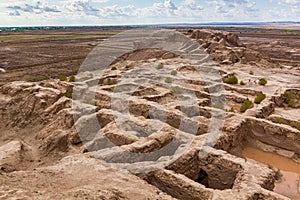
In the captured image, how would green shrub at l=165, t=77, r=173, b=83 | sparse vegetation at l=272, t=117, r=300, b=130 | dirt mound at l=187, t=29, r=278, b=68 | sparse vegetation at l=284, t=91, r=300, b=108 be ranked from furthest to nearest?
dirt mound at l=187, t=29, r=278, b=68, green shrub at l=165, t=77, r=173, b=83, sparse vegetation at l=284, t=91, r=300, b=108, sparse vegetation at l=272, t=117, r=300, b=130

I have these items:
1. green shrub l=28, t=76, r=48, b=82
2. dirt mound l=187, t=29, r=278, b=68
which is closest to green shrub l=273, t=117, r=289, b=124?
dirt mound l=187, t=29, r=278, b=68

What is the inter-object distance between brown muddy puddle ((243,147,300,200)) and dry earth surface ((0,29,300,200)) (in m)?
0.04

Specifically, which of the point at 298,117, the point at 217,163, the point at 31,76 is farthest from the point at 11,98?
the point at 31,76

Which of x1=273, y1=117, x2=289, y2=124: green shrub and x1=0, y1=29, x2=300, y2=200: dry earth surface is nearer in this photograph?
x1=0, y1=29, x2=300, y2=200: dry earth surface

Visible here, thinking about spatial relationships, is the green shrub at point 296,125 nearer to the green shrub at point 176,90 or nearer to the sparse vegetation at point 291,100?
the sparse vegetation at point 291,100

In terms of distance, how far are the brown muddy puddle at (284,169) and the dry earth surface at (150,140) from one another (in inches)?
1.6

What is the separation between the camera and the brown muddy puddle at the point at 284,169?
10.4 metres

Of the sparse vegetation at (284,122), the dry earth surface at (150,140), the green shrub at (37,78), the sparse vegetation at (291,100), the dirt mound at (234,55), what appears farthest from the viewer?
the green shrub at (37,78)

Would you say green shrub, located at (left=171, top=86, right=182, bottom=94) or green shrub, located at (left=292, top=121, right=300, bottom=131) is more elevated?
green shrub, located at (left=171, top=86, right=182, bottom=94)

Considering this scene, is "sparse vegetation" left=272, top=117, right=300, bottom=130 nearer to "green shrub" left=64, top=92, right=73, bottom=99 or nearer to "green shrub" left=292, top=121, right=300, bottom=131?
"green shrub" left=292, top=121, right=300, bottom=131

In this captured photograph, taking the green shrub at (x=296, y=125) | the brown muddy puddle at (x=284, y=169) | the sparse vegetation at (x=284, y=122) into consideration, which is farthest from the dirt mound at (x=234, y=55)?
the brown muddy puddle at (x=284, y=169)

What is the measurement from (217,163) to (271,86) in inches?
573

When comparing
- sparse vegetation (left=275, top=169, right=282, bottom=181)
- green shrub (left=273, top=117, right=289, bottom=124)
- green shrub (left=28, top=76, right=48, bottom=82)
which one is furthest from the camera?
green shrub (left=28, top=76, right=48, bottom=82)

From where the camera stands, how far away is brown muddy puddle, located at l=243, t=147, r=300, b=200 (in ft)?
34.1
